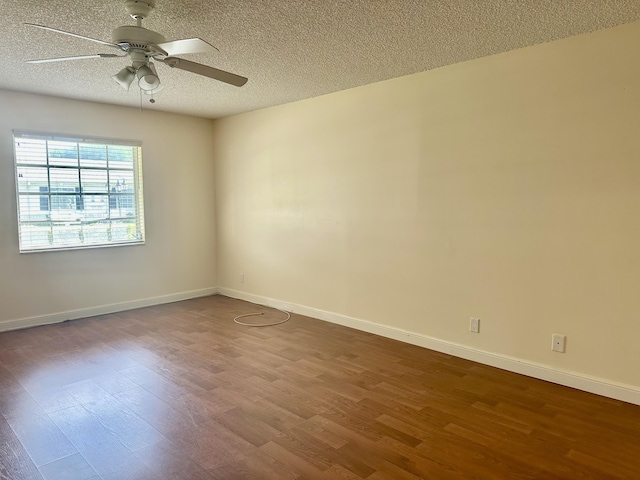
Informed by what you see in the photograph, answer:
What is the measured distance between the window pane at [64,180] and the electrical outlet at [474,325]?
14.2ft

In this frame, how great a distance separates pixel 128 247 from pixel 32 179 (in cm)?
123

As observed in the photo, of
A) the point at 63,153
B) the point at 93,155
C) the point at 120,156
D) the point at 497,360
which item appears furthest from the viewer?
the point at 120,156

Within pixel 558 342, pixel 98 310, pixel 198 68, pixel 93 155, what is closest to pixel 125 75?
pixel 198 68

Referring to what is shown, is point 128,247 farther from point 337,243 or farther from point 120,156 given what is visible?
point 337,243

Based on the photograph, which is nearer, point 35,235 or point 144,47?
point 144,47

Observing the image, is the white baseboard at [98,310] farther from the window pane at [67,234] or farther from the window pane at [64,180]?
the window pane at [64,180]

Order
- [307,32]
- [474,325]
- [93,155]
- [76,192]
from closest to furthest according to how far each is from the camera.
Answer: [307,32]
[474,325]
[76,192]
[93,155]

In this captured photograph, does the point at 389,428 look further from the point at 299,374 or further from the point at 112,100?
the point at 112,100

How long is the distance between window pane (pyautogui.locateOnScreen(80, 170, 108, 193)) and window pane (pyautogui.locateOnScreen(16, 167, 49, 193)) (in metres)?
0.36

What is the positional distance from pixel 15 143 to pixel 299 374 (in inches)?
145

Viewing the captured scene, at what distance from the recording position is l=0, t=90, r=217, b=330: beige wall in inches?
166

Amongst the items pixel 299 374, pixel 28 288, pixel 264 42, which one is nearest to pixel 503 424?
pixel 299 374

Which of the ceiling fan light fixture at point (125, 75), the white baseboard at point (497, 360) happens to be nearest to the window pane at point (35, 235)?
the ceiling fan light fixture at point (125, 75)

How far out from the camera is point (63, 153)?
14.8ft
